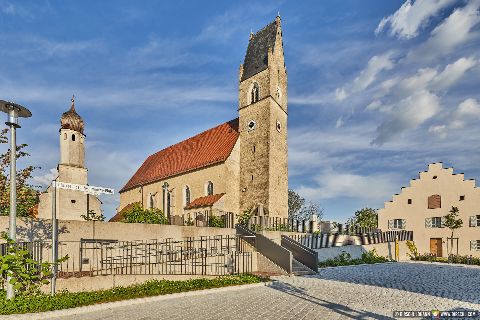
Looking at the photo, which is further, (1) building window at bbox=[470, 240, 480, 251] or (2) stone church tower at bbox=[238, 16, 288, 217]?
(2) stone church tower at bbox=[238, 16, 288, 217]

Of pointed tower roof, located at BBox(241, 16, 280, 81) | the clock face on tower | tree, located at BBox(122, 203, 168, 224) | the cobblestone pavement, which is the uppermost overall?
pointed tower roof, located at BBox(241, 16, 280, 81)

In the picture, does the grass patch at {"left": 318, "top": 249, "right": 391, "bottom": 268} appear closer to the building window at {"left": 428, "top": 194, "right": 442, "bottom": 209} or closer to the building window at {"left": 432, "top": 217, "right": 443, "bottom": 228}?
the building window at {"left": 432, "top": 217, "right": 443, "bottom": 228}

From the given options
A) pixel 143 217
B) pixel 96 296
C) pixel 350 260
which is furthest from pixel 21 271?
pixel 350 260

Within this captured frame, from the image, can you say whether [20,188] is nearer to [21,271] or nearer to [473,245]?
[21,271]

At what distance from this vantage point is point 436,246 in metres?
33.6

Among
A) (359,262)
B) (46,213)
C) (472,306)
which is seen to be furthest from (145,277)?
(46,213)

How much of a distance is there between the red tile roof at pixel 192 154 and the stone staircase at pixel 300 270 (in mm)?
16906

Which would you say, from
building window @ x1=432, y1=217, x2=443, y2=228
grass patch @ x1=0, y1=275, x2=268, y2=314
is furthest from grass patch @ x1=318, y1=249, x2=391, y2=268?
building window @ x1=432, y1=217, x2=443, y2=228

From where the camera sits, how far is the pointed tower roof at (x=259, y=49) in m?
34.2

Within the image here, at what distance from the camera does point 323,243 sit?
22938mm

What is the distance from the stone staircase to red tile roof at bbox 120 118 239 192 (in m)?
16.9

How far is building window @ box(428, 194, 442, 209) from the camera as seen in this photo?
110 ft

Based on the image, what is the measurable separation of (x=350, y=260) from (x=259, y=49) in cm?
2288

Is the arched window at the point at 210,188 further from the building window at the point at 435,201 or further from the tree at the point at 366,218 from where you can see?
the tree at the point at 366,218
